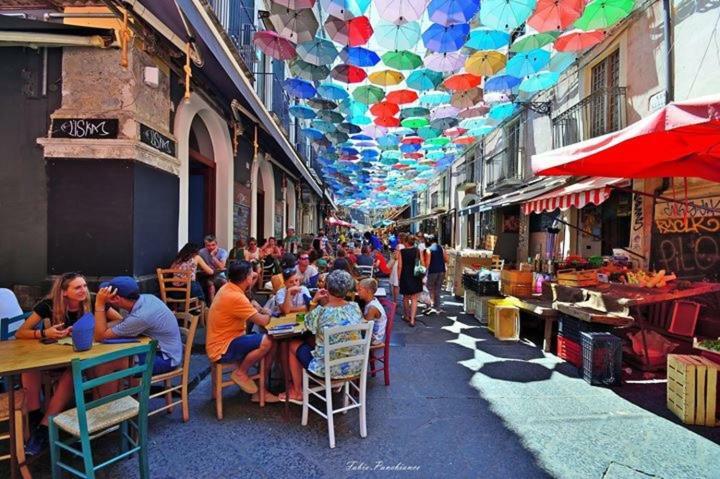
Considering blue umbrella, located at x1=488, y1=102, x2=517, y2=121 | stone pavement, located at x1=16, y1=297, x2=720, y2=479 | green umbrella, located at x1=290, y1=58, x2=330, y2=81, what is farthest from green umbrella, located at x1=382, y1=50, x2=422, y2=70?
stone pavement, located at x1=16, y1=297, x2=720, y2=479

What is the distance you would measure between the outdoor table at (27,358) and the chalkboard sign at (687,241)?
764cm

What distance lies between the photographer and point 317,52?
8.09 metres

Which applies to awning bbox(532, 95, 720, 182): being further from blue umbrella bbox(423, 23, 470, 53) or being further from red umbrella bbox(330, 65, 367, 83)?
red umbrella bbox(330, 65, 367, 83)

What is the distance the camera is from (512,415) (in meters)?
3.74

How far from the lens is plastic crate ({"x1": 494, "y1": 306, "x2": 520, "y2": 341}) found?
6529mm

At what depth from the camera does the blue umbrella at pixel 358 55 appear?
27.1ft

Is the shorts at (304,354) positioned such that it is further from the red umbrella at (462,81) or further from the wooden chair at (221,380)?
the red umbrella at (462,81)

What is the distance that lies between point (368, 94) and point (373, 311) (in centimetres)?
764

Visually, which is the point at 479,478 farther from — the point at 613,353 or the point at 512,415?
the point at 613,353

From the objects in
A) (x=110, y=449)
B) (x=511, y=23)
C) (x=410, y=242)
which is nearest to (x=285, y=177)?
(x=410, y=242)

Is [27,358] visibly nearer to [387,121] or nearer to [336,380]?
[336,380]

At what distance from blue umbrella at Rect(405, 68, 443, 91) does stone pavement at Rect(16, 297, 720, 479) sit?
23.7 feet

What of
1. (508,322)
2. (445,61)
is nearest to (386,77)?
(445,61)

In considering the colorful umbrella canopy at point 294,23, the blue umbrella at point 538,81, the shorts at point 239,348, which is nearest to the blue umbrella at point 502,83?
the blue umbrella at point 538,81
